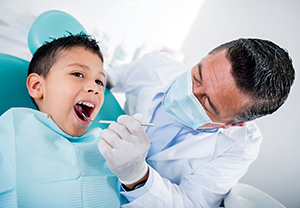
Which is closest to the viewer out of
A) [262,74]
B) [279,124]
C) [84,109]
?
[262,74]

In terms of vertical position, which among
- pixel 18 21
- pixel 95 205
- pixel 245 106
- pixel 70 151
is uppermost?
pixel 245 106

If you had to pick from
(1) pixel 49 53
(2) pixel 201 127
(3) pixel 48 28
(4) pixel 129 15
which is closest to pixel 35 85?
(1) pixel 49 53

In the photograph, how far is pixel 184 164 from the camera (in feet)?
3.86

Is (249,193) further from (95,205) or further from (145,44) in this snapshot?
(145,44)

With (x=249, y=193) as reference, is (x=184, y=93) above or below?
above

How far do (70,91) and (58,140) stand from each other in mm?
243

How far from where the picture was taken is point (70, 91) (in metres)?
0.88

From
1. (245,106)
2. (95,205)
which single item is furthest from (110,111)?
(245,106)

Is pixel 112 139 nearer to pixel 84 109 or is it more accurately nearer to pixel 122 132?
pixel 122 132

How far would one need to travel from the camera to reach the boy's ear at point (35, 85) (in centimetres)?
93

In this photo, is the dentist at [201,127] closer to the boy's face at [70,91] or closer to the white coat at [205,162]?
the white coat at [205,162]

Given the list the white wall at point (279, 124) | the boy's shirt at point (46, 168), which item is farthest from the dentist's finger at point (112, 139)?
the white wall at point (279, 124)

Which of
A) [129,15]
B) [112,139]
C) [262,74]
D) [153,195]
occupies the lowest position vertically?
[153,195]

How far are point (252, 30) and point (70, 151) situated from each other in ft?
6.49
